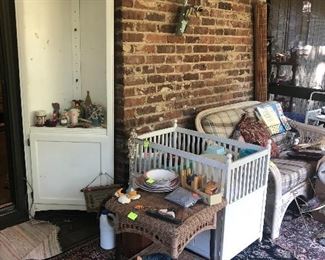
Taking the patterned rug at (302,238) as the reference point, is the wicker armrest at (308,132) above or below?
above

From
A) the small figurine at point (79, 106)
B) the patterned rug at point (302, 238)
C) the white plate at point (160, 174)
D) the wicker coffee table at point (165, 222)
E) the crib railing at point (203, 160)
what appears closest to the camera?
the wicker coffee table at point (165, 222)

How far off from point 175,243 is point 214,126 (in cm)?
143

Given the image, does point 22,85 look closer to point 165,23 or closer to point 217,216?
point 165,23

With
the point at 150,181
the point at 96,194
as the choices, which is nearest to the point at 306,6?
the point at 150,181

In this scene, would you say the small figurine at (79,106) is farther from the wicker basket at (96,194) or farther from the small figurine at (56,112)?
the wicker basket at (96,194)

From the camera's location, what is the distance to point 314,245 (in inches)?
107

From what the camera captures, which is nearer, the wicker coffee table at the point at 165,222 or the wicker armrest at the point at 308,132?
the wicker coffee table at the point at 165,222

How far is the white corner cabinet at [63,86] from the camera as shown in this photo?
272 centimetres

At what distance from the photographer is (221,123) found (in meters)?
3.16

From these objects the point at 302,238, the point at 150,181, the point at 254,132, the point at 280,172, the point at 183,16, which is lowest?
the point at 302,238

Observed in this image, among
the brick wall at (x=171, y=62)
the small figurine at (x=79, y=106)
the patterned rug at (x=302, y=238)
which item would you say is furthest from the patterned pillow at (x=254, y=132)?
the small figurine at (x=79, y=106)

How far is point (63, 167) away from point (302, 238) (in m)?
1.93

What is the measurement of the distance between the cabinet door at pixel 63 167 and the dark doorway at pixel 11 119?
0.33 feet

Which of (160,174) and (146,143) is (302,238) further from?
(146,143)
